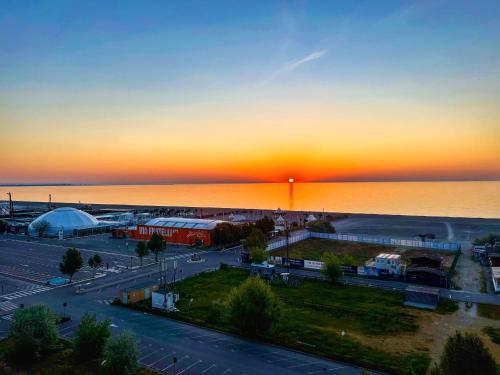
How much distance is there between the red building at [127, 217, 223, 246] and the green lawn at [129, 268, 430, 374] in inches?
1047

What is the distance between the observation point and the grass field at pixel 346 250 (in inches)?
2500

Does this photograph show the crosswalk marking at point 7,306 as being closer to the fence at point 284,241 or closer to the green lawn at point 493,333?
the fence at point 284,241

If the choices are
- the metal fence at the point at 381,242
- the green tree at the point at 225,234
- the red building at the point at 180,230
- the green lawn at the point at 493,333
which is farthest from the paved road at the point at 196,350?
the red building at the point at 180,230

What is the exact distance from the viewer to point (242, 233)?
76125 mm

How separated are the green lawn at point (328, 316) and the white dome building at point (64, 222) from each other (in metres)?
56.4

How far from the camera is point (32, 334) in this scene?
89.3ft

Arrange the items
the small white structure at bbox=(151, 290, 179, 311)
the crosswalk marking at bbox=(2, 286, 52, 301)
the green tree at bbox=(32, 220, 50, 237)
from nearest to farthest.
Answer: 1. the small white structure at bbox=(151, 290, 179, 311)
2. the crosswalk marking at bbox=(2, 286, 52, 301)
3. the green tree at bbox=(32, 220, 50, 237)

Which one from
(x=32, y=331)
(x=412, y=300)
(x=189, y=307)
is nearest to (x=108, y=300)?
(x=189, y=307)

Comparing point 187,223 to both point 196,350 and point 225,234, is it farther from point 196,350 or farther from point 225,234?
point 196,350

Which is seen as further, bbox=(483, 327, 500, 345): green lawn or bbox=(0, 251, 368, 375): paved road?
bbox=(483, 327, 500, 345): green lawn

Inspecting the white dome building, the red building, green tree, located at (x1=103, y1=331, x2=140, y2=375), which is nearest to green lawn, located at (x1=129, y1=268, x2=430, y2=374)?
green tree, located at (x1=103, y1=331, x2=140, y2=375)

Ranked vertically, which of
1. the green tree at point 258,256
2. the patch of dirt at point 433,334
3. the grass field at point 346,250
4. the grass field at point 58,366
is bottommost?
the grass field at point 58,366

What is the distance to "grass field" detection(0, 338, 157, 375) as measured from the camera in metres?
25.3

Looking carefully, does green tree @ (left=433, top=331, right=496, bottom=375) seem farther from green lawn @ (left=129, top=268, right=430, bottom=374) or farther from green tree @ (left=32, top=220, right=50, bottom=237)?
green tree @ (left=32, top=220, right=50, bottom=237)
